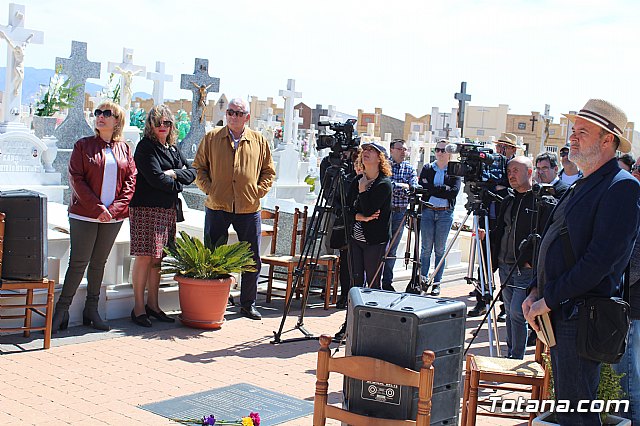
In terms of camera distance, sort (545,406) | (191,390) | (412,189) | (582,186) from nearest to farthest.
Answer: (582,186)
(545,406)
(191,390)
(412,189)

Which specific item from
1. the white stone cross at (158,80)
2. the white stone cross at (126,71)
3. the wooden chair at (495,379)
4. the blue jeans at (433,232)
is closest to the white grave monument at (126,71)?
the white stone cross at (126,71)

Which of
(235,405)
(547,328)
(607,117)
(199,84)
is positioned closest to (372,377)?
(547,328)

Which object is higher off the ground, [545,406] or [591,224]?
[591,224]

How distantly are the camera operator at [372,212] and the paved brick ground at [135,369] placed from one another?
91 centimetres

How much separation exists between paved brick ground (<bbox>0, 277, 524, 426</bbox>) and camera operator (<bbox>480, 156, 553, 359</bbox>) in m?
0.87

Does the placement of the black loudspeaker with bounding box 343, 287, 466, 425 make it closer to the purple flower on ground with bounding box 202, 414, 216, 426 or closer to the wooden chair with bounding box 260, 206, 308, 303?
the purple flower on ground with bounding box 202, 414, 216, 426

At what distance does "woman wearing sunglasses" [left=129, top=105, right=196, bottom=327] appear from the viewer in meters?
7.51

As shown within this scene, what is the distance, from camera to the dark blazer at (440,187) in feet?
32.5

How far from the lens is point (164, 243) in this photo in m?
7.71

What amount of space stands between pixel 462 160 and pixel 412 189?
1448mm

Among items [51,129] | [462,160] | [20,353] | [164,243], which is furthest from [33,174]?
[462,160]

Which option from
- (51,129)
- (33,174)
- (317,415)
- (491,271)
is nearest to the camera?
(317,415)

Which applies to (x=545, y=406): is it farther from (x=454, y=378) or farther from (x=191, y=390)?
(x=191, y=390)

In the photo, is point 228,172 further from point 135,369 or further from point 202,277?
point 135,369
